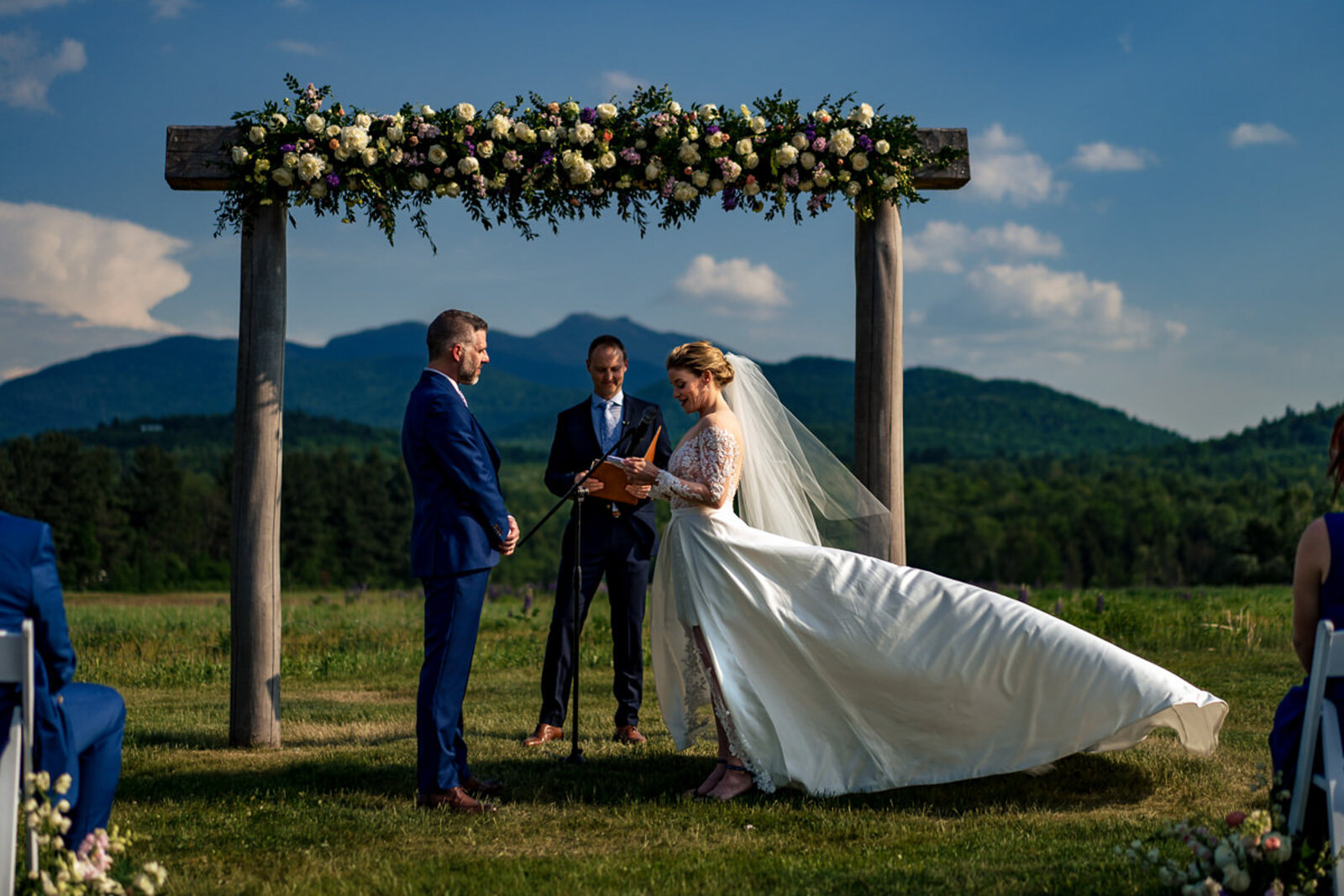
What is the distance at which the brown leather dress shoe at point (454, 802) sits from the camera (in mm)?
5887

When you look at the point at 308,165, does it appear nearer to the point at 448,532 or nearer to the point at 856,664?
the point at 448,532

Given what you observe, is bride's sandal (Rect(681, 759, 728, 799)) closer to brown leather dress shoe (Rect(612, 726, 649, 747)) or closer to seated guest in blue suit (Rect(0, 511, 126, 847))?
brown leather dress shoe (Rect(612, 726, 649, 747))

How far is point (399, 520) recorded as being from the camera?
6525cm

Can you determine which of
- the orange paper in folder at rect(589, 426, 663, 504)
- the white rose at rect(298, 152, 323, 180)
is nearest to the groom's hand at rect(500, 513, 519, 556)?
the orange paper in folder at rect(589, 426, 663, 504)

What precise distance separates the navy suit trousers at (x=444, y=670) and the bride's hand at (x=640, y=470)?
109cm

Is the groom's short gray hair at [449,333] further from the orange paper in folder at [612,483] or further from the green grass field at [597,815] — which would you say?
the green grass field at [597,815]

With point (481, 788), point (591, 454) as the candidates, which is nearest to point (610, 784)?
point (481, 788)

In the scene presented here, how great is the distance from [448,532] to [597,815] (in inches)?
64.0

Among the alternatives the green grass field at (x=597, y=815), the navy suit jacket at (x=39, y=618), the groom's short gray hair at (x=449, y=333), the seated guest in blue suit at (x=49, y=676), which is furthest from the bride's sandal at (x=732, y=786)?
the navy suit jacket at (x=39, y=618)

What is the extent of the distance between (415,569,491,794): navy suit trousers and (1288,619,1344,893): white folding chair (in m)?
3.68

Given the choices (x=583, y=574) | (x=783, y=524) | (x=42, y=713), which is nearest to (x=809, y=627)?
(x=783, y=524)

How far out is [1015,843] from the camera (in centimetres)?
528

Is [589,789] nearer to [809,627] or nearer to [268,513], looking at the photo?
[809,627]

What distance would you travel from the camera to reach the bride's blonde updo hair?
20.7 feet
